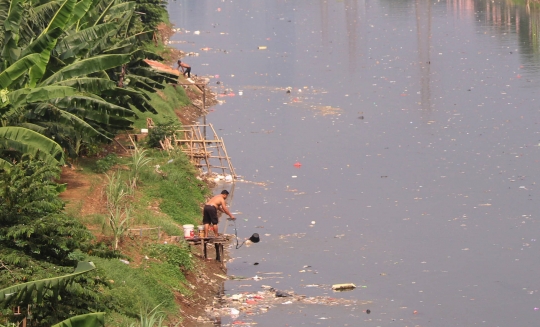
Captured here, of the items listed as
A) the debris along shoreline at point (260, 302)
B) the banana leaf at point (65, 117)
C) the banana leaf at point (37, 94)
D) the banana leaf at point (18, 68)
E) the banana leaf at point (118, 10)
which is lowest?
the debris along shoreline at point (260, 302)

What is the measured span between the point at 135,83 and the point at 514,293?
8.40m

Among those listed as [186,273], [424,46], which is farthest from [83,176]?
[424,46]

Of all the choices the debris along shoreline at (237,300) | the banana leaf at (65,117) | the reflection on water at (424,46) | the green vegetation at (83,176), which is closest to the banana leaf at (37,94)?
the green vegetation at (83,176)

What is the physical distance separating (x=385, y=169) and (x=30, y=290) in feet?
52.8

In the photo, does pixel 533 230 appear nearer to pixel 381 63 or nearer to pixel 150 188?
pixel 150 188

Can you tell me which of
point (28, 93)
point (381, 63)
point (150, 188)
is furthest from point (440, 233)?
point (381, 63)

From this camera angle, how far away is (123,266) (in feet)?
39.2

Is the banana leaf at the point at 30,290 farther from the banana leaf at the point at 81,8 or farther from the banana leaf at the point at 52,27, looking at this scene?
the banana leaf at the point at 81,8

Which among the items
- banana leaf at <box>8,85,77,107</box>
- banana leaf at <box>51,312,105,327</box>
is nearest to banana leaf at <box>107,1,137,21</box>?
banana leaf at <box>8,85,77,107</box>

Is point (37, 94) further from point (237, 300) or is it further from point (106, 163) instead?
point (106, 163)

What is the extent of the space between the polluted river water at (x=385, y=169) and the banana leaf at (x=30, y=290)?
216 inches

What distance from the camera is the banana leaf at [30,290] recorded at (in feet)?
23.2

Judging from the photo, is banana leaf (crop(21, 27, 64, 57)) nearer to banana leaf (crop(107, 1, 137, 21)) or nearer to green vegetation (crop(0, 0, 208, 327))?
green vegetation (crop(0, 0, 208, 327))

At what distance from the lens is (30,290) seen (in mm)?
7117
